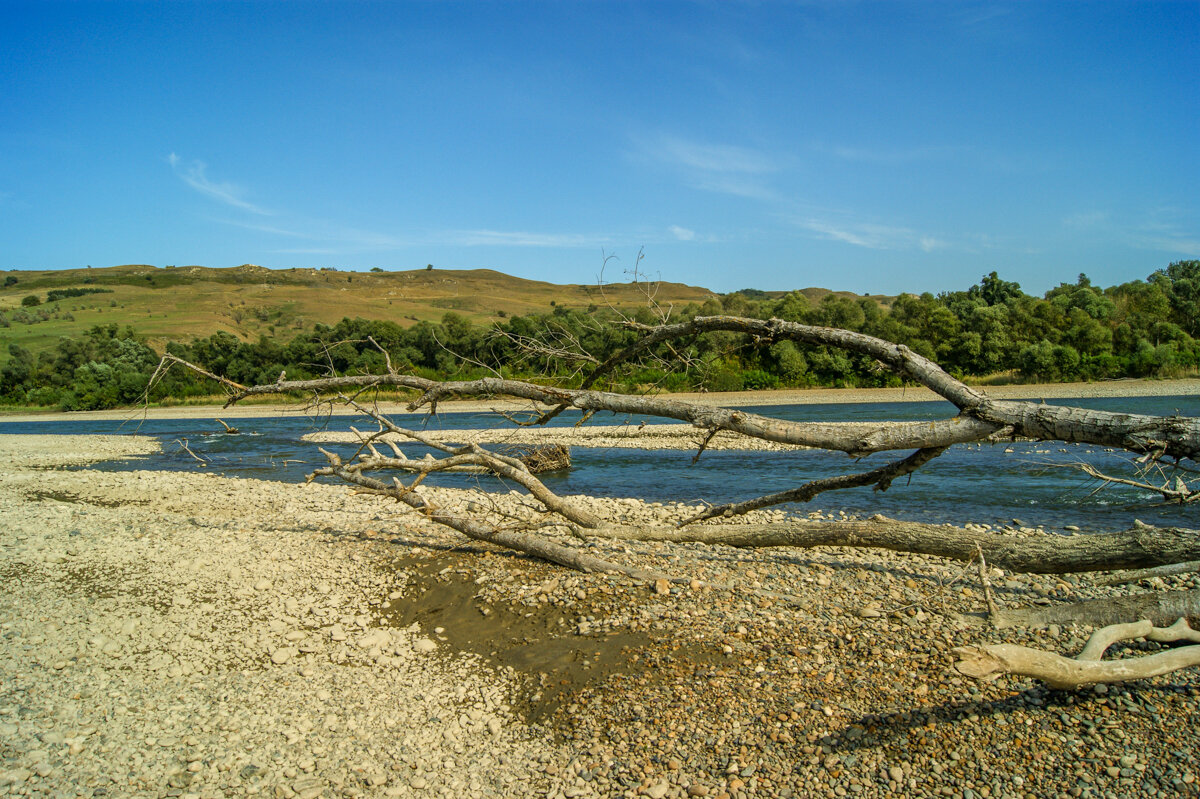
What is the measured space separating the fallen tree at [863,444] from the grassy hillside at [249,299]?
4832 cm

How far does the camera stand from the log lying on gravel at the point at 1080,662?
2971 mm

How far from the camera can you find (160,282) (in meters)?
110

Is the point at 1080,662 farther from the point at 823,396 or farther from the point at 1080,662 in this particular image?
the point at 823,396

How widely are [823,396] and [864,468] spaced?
27.2m

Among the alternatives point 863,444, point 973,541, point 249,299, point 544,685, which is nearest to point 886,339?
point 973,541

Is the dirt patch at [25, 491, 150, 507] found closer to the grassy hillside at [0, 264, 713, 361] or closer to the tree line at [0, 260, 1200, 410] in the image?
the tree line at [0, 260, 1200, 410]

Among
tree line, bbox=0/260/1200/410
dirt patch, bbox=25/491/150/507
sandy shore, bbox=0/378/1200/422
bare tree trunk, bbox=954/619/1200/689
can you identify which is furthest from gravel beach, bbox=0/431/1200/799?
tree line, bbox=0/260/1200/410

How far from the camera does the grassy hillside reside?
7525 centimetres

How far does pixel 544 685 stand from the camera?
473 centimetres

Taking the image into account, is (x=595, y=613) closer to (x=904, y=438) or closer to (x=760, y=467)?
(x=904, y=438)

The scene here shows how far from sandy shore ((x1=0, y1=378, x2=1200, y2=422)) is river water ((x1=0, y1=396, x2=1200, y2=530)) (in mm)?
12014

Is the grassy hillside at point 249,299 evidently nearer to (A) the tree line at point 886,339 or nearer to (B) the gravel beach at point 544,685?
(A) the tree line at point 886,339

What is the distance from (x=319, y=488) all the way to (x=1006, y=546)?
40.3 ft

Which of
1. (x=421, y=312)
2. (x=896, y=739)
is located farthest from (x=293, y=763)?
(x=421, y=312)
